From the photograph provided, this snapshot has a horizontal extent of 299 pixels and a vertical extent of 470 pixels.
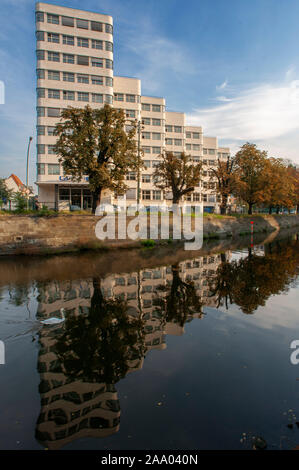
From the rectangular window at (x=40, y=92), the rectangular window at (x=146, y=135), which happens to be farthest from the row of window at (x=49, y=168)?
the rectangular window at (x=146, y=135)

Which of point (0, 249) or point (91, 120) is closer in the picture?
point (0, 249)

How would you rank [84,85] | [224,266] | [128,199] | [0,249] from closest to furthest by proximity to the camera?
[224,266] < [0,249] < [84,85] < [128,199]

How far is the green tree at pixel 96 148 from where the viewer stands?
21.3m

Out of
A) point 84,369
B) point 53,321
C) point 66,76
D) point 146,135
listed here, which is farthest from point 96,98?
point 84,369

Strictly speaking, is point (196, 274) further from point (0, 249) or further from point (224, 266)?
point (0, 249)

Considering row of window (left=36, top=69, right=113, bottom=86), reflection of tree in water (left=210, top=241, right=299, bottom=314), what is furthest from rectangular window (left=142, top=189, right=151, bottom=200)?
reflection of tree in water (left=210, top=241, right=299, bottom=314)

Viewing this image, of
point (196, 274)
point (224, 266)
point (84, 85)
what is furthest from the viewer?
point (84, 85)

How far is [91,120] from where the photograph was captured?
22078 mm

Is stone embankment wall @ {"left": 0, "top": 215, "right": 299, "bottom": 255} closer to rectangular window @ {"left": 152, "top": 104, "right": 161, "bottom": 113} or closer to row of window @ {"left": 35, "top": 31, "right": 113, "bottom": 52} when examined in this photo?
row of window @ {"left": 35, "top": 31, "right": 113, "bottom": 52}

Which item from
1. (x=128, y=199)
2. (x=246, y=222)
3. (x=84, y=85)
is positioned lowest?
(x=246, y=222)

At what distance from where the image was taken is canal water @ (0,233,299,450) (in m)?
3.30

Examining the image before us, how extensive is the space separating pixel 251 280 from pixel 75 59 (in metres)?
45.0

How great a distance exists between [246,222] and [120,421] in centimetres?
3857

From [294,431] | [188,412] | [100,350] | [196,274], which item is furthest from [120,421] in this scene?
[196,274]
